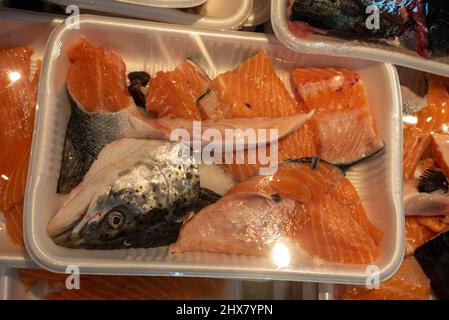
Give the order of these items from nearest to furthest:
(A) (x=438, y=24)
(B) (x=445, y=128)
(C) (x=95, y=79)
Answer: (C) (x=95, y=79) < (A) (x=438, y=24) < (B) (x=445, y=128)

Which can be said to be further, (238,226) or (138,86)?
(138,86)

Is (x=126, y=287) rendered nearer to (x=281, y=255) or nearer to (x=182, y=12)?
(x=281, y=255)

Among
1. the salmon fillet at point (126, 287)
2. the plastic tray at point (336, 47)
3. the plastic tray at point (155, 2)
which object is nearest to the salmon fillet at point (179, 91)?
the plastic tray at point (155, 2)

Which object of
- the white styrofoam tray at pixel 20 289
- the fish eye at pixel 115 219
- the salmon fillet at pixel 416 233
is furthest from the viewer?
the salmon fillet at pixel 416 233

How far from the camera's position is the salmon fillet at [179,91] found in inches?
64.5

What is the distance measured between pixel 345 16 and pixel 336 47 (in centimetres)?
12

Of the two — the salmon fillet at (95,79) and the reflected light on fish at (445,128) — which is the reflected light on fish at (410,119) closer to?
the reflected light on fish at (445,128)

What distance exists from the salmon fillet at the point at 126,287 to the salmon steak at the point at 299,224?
1.11ft

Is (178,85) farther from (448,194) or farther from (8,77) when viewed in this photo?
(448,194)

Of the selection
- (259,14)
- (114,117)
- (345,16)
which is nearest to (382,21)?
(345,16)

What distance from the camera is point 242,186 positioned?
154 cm

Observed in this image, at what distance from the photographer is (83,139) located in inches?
60.4

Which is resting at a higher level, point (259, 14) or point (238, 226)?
point (259, 14)
